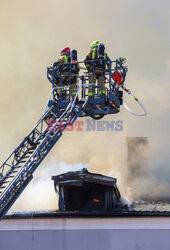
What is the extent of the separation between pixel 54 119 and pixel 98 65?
96.1 inches

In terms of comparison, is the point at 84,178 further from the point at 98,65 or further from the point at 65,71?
the point at 98,65

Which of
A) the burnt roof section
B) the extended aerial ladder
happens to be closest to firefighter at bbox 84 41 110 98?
the extended aerial ladder

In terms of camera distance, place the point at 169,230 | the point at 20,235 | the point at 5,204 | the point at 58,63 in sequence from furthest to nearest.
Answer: the point at 20,235 → the point at 169,230 → the point at 58,63 → the point at 5,204

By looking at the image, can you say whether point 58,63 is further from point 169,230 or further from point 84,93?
point 169,230

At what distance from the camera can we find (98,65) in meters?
14.4

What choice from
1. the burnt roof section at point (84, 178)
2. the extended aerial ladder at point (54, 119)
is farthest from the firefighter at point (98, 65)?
the burnt roof section at point (84, 178)

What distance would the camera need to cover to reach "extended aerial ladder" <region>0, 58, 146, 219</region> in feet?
39.6

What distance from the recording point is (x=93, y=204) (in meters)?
17.6

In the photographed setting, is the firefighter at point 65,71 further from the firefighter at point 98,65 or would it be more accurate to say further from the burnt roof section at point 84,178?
the burnt roof section at point 84,178

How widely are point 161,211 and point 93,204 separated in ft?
9.98

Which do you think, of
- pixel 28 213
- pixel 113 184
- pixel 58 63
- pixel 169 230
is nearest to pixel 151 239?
pixel 169 230

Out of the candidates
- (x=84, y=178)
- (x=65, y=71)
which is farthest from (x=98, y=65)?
(x=84, y=178)

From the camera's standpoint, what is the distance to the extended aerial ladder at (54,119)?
12070 millimetres

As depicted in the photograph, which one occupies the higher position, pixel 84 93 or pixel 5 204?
pixel 84 93
